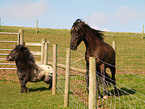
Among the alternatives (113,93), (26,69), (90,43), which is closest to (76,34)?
(90,43)

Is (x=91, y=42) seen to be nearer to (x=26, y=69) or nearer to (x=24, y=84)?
(x=26, y=69)

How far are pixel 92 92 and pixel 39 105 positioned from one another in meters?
2.79

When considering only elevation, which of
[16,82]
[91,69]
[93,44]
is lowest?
[16,82]

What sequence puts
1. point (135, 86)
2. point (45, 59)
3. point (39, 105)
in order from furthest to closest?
point (45, 59)
point (135, 86)
point (39, 105)

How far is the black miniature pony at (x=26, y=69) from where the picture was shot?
7758 millimetres

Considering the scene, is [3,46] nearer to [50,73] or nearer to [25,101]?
[50,73]

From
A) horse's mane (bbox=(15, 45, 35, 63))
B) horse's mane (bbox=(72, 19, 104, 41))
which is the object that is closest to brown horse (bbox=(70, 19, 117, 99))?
horse's mane (bbox=(72, 19, 104, 41))

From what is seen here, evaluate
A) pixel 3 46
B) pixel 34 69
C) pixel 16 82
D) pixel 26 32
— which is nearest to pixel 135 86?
pixel 34 69

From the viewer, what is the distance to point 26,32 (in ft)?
92.6

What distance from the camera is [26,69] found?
7785 mm

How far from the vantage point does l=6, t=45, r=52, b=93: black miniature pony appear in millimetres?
7758

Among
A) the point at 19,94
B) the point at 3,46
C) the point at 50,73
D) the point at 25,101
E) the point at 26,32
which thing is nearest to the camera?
the point at 25,101

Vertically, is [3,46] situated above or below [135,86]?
above

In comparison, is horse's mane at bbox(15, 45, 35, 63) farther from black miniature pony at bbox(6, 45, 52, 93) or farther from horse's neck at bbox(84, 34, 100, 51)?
horse's neck at bbox(84, 34, 100, 51)
